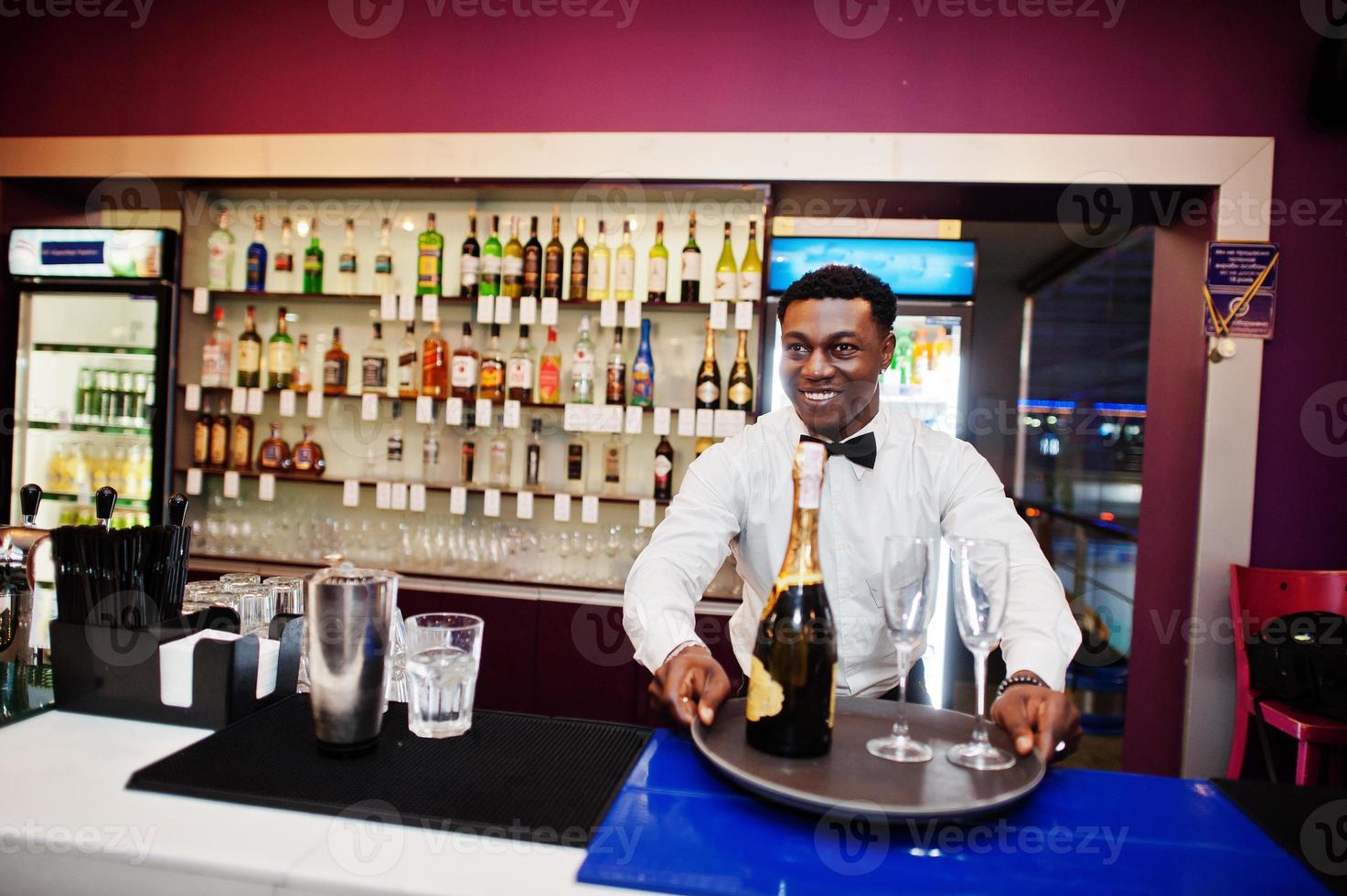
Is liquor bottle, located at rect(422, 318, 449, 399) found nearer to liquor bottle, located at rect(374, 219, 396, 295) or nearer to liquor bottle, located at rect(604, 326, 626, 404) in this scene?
liquor bottle, located at rect(374, 219, 396, 295)

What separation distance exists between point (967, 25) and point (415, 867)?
3.40 metres

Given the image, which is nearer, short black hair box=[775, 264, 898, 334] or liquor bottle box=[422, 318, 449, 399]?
short black hair box=[775, 264, 898, 334]

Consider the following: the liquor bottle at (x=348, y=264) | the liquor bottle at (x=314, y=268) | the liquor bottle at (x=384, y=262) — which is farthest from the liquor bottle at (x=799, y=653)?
the liquor bottle at (x=314, y=268)

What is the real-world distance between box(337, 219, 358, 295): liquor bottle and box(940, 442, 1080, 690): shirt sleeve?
286cm

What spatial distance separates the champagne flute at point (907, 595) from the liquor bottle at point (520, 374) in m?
2.64

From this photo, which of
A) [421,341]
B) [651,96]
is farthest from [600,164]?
[421,341]

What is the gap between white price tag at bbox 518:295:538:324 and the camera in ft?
11.5

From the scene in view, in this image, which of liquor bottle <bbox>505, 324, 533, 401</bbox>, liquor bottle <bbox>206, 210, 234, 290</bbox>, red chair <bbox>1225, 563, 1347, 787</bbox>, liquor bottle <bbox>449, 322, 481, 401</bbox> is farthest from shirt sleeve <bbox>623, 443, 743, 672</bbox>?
liquor bottle <bbox>206, 210, 234, 290</bbox>

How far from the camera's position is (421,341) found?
382 cm

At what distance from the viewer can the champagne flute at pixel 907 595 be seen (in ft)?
3.64

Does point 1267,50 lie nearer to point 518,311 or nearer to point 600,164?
point 600,164

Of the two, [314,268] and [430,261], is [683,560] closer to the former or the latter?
[430,261]

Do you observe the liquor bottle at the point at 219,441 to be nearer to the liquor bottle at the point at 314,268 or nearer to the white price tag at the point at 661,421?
the liquor bottle at the point at 314,268

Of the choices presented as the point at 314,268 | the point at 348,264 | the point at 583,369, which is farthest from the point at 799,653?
the point at 314,268
